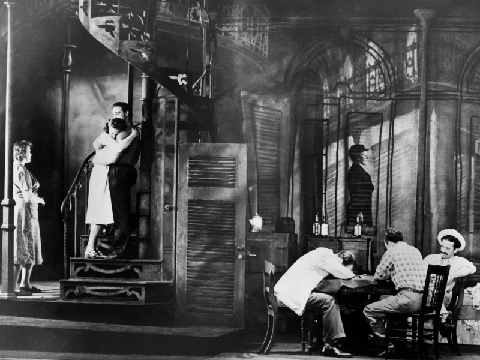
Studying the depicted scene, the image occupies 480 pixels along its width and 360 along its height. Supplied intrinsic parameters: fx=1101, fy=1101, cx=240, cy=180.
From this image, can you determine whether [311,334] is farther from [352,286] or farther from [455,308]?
[455,308]

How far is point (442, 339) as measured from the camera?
33.3 ft

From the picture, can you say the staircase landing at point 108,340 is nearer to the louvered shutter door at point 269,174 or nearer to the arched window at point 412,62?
the louvered shutter door at point 269,174

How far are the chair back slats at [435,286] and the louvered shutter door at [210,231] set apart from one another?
1.82m

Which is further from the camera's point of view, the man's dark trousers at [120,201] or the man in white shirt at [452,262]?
Answer: the man's dark trousers at [120,201]

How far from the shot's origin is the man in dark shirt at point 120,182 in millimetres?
10469

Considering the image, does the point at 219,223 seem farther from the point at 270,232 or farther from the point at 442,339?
the point at 442,339

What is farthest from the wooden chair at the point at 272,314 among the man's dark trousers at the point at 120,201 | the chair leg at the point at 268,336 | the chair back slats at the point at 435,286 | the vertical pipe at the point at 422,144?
the vertical pipe at the point at 422,144

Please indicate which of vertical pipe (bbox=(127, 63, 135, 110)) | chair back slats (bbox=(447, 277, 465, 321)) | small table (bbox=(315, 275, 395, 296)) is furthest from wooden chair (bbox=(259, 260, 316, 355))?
vertical pipe (bbox=(127, 63, 135, 110))

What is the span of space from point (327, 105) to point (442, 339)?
2853mm

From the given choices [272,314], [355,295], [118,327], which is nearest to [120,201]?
[118,327]

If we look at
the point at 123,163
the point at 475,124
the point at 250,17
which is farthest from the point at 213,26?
the point at 475,124

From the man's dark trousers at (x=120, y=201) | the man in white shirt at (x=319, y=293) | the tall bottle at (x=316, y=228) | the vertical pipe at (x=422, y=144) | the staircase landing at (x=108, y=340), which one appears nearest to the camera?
the man in white shirt at (x=319, y=293)

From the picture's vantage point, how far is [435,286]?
30.1 feet

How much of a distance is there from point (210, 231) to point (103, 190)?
3.72ft
